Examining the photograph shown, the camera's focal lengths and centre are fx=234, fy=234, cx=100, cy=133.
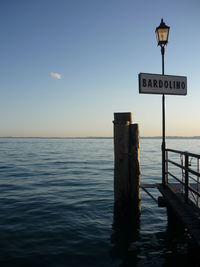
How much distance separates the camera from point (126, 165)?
21.7 ft

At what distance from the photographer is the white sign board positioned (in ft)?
19.7

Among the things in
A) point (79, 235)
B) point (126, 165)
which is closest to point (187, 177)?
point (126, 165)

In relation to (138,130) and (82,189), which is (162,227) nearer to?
(138,130)

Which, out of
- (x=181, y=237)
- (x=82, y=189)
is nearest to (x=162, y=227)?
(x=181, y=237)

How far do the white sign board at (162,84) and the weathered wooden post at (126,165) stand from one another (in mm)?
1027

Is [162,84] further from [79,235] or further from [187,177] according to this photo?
[79,235]

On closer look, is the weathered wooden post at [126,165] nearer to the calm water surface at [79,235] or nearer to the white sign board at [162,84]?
the calm water surface at [79,235]

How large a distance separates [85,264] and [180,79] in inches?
203

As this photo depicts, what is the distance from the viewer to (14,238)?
6.16 meters

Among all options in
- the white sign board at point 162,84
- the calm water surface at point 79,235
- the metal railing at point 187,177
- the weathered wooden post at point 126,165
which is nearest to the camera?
the metal railing at point 187,177

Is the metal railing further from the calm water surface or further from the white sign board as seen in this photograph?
the white sign board

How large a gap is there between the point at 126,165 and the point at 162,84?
2.43 m

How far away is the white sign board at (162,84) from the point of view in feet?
19.7

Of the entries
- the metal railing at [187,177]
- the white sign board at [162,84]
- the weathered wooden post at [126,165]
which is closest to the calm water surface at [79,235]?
the weathered wooden post at [126,165]
